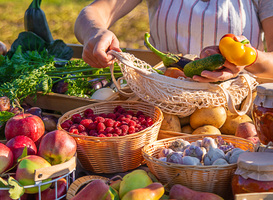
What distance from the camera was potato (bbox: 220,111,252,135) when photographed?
4.73 feet

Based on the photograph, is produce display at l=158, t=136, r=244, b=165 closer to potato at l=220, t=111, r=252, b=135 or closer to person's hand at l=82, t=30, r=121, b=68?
potato at l=220, t=111, r=252, b=135

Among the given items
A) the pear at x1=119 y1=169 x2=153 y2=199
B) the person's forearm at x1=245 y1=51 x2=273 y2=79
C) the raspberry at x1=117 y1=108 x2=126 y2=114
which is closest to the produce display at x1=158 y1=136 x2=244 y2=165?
the pear at x1=119 y1=169 x2=153 y2=199

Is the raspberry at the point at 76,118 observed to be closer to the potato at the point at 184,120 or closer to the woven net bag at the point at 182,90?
the woven net bag at the point at 182,90

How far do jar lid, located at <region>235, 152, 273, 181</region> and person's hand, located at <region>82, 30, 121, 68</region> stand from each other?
78cm

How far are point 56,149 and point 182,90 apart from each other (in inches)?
21.5

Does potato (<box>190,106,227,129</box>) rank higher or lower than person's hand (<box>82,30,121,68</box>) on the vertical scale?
lower

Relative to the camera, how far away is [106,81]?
2.02 meters

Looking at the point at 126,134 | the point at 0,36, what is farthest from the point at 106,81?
the point at 0,36

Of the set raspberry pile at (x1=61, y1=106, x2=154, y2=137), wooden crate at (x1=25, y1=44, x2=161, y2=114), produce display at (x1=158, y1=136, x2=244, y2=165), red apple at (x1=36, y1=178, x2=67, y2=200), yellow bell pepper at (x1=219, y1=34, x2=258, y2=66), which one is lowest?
wooden crate at (x1=25, y1=44, x2=161, y2=114)

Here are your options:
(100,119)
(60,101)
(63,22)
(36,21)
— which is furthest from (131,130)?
(63,22)

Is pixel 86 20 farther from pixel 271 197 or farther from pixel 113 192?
pixel 271 197

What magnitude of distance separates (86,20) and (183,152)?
0.96 meters

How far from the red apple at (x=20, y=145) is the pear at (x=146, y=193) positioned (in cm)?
35

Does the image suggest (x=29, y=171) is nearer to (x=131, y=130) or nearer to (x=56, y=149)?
(x=56, y=149)
